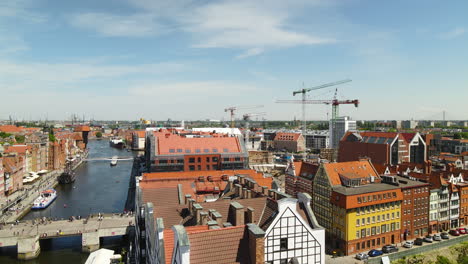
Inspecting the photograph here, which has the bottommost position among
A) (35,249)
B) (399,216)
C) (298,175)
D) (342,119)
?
(35,249)

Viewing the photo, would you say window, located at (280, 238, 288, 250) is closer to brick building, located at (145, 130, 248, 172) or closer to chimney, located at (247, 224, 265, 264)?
chimney, located at (247, 224, 265, 264)

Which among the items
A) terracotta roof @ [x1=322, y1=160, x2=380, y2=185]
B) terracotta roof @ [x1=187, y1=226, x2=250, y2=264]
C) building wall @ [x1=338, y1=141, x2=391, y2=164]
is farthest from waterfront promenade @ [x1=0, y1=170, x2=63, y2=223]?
building wall @ [x1=338, y1=141, x2=391, y2=164]

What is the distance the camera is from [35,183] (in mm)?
108000

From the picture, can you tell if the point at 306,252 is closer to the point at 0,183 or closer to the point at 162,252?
the point at 162,252

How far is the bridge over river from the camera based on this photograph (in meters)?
53.4

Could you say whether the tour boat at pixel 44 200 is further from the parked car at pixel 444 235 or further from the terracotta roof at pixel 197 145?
the parked car at pixel 444 235

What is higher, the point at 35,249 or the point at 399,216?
the point at 399,216

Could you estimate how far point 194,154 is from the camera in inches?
2766

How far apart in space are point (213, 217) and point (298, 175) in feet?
131

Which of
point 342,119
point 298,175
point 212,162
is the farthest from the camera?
point 342,119

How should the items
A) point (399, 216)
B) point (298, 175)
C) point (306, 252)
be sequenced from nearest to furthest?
point (306, 252) < point (399, 216) < point (298, 175)

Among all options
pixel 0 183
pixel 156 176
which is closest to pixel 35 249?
pixel 156 176

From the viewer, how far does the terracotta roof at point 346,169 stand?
176ft

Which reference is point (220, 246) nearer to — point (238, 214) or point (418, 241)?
point (238, 214)
